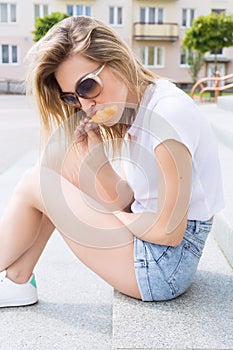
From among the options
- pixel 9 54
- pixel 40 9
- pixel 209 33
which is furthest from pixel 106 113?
pixel 9 54

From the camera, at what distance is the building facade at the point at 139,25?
91.8 feet

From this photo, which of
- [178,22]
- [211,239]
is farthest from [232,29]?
[211,239]

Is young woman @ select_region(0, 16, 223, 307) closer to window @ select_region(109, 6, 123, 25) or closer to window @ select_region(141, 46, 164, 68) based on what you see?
window @ select_region(109, 6, 123, 25)

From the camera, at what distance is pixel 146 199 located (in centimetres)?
178

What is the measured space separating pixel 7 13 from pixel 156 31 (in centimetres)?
728

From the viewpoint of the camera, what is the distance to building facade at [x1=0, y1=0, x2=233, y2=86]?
28.0 meters

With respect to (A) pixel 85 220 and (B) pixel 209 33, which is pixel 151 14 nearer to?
(B) pixel 209 33

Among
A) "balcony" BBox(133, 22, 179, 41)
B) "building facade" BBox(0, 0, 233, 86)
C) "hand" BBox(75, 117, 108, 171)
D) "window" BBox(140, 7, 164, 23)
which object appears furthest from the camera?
"window" BBox(140, 7, 164, 23)

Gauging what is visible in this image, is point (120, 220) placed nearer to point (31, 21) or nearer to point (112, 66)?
point (112, 66)

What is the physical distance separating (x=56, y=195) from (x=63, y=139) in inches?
9.9

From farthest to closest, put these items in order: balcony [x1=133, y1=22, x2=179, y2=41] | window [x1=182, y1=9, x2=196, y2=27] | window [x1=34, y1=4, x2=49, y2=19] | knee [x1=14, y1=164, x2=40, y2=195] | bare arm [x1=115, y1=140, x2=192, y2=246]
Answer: window [x1=182, y1=9, x2=196, y2=27]
balcony [x1=133, y1=22, x2=179, y2=41]
window [x1=34, y1=4, x2=49, y2=19]
knee [x1=14, y1=164, x2=40, y2=195]
bare arm [x1=115, y1=140, x2=192, y2=246]

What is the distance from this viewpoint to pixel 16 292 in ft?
6.63

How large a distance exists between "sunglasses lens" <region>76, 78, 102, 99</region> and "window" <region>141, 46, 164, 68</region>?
2786 centimetres

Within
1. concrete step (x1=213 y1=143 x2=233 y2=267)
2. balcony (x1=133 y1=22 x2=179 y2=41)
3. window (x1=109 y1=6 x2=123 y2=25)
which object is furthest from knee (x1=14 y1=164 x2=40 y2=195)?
window (x1=109 y1=6 x2=123 y2=25)
